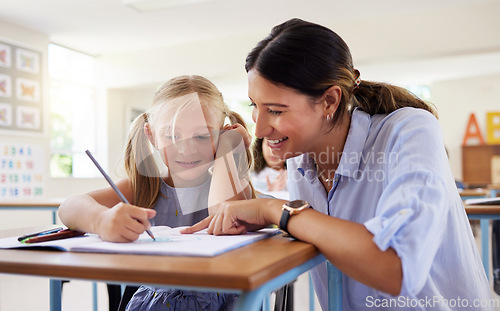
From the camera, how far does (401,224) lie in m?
0.68

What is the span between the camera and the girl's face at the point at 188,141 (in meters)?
1.21

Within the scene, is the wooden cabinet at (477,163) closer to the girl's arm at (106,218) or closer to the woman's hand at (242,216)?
the woman's hand at (242,216)

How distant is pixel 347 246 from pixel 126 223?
356mm

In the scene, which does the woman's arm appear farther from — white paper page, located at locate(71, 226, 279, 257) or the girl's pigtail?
the girl's pigtail

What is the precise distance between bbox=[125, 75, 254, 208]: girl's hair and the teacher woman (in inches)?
10.2

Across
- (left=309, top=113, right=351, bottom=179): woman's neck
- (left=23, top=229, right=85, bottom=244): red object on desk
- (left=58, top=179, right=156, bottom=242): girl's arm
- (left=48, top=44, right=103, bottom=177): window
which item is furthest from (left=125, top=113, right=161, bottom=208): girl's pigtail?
(left=48, top=44, right=103, bottom=177): window

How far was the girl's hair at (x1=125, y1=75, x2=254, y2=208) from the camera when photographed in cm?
127

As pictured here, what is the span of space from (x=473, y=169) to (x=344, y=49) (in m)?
9.55

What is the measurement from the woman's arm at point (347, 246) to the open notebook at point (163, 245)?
74 millimetres

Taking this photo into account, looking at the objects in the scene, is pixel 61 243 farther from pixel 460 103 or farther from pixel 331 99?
pixel 460 103

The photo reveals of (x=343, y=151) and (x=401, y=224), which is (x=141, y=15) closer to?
(x=343, y=151)

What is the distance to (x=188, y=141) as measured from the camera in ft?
3.97

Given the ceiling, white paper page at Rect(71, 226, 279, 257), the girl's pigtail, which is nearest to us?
white paper page at Rect(71, 226, 279, 257)

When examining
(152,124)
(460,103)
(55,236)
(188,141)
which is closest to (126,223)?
(55,236)
